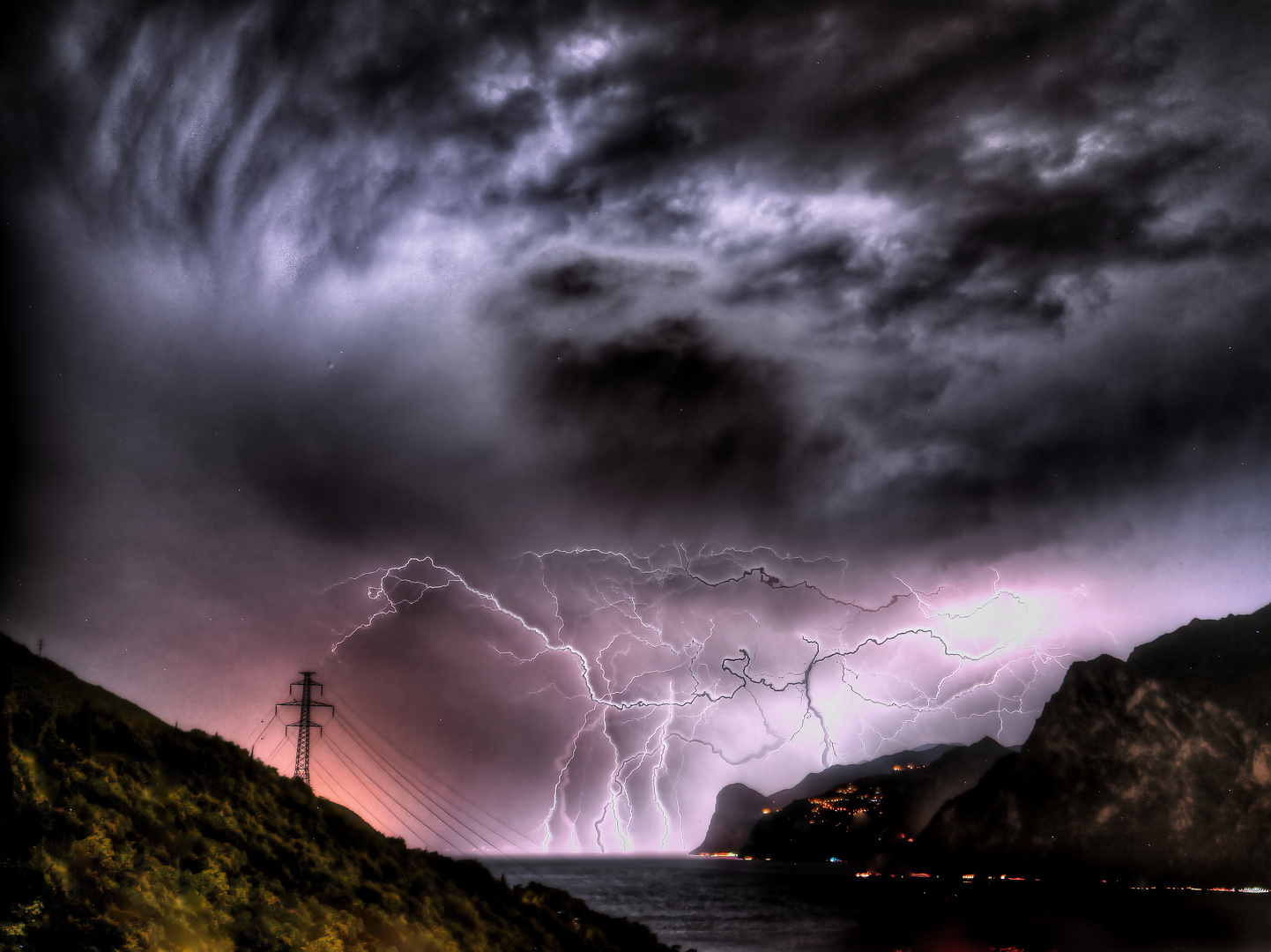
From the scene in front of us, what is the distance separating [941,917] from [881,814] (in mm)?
118361

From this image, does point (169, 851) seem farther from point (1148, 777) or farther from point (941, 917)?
point (1148, 777)

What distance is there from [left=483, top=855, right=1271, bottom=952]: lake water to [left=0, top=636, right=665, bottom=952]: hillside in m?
34.3

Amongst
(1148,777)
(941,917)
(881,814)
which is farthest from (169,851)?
(881,814)

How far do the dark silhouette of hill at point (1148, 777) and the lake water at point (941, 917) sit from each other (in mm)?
8674

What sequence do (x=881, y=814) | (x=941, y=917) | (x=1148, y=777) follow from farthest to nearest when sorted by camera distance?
(x=881, y=814) → (x=1148, y=777) → (x=941, y=917)

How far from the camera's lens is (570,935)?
1459cm

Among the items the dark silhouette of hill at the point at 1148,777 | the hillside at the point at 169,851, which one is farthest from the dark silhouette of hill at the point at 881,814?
the hillside at the point at 169,851

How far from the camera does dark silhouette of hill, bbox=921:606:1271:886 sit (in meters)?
90.7

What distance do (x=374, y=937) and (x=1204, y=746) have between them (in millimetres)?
122150

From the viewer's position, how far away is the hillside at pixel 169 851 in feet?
21.1

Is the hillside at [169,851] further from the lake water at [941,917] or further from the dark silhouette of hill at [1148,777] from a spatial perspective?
the dark silhouette of hill at [1148,777]

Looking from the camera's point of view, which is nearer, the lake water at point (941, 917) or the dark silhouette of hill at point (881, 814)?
the lake water at point (941, 917)

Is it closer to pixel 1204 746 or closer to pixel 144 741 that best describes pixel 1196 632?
pixel 1204 746

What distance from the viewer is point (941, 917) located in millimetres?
56594
